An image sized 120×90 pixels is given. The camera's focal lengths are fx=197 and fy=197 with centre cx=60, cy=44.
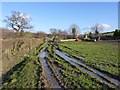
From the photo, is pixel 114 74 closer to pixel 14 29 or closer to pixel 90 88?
pixel 90 88

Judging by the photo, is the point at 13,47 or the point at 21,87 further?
the point at 13,47

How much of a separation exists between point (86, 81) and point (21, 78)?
4.15 meters

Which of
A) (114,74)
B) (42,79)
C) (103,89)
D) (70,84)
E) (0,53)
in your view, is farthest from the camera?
(0,53)

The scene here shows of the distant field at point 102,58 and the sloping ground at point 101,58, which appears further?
the distant field at point 102,58

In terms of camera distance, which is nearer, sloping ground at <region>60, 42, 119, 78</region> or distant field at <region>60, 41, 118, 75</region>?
sloping ground at <region>60, 42, 119, 78</region>

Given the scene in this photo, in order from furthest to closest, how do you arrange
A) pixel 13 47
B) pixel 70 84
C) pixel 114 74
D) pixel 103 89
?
pixel 13 47
pixel 114 74
pixel 70 84
pixel 103 89

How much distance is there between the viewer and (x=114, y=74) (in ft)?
43.3

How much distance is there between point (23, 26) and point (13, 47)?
31469mm

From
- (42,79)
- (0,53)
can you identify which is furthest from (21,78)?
(0,53)

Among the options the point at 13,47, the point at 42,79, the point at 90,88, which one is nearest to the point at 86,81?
the point at 90,88

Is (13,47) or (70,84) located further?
(13,47)

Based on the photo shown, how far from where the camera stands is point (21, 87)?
10.4 meters

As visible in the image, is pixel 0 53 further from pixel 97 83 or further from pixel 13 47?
pixel 97 83

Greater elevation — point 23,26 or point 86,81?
point 23,26
